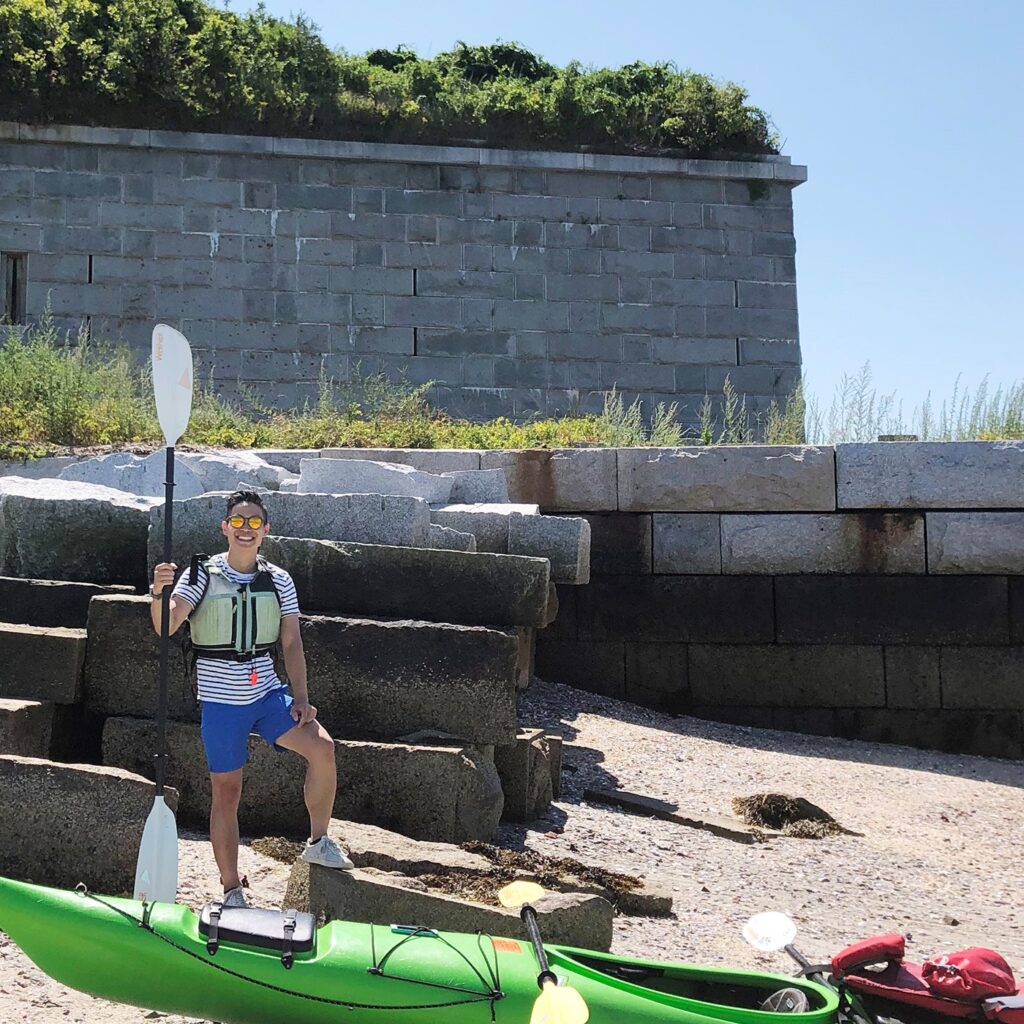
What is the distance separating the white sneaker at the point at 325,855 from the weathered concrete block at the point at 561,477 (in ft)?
18.4

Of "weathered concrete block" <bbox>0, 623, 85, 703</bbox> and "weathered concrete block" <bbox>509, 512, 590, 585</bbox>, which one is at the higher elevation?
"weathered concrete block" <bbox>509, 512, 590, 585</bbox>

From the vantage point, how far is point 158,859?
4.91m

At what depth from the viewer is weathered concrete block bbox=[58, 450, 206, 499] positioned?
8.76m

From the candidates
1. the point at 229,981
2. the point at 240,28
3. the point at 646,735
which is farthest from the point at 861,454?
the point at 240,28

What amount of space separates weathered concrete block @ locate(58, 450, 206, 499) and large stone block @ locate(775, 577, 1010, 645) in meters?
5.17

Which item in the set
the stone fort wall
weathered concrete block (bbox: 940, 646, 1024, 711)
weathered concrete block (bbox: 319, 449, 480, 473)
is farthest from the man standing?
the stone fort wall

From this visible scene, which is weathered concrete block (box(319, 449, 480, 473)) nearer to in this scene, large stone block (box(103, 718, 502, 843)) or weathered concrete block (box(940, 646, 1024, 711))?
weathered concrete block (box(940, 646, 1024, 711))

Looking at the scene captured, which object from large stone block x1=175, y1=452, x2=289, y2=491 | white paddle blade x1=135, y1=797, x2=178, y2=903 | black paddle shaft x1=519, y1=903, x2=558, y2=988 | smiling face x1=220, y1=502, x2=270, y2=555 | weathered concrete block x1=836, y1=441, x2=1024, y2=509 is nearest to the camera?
black paddle shaft x1=519, y1=903, x2=558, y2=988

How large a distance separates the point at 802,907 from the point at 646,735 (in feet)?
9.98

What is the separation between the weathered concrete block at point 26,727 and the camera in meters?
5.89

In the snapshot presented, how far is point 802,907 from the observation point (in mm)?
6082

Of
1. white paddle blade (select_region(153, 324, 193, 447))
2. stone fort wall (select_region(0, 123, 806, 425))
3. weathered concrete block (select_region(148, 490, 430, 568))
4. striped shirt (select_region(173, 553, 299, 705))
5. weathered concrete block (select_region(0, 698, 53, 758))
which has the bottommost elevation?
weathered concrete block (select_region(0, 698, 53, 758))

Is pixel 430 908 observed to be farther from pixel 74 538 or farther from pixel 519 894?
pixel 74 538

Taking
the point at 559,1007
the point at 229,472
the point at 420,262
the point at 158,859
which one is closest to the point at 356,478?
the point at 229,472
